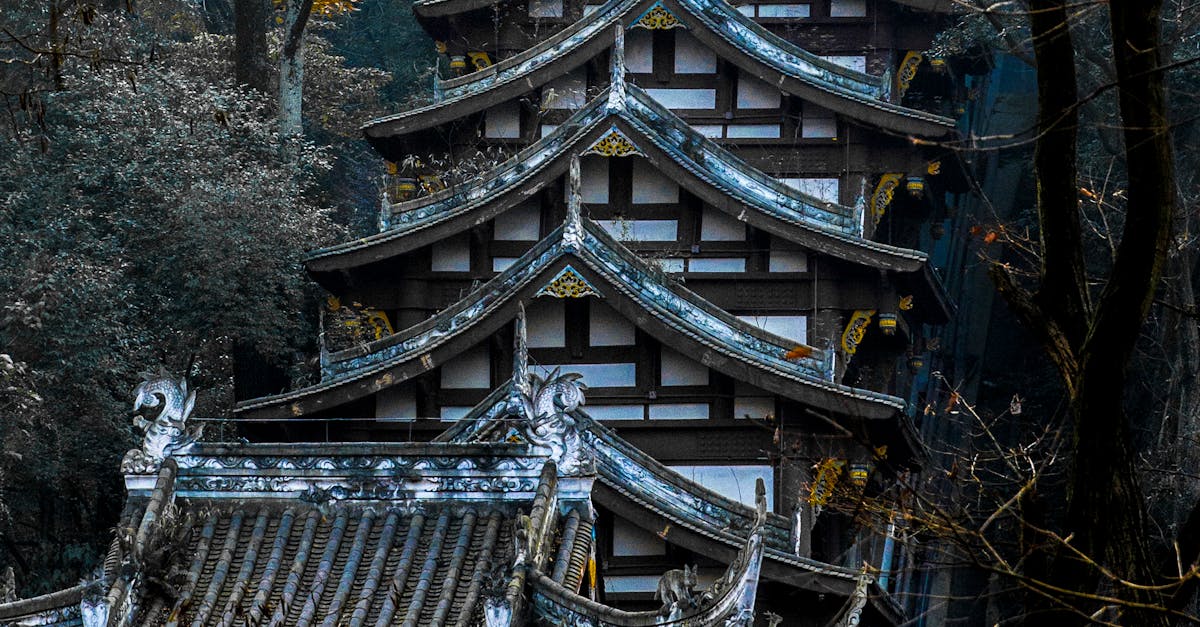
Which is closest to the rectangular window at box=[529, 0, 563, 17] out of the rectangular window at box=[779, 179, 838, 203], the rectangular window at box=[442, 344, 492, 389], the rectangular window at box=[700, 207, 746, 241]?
the rectangular window at box=[779, 179, 838, 203]

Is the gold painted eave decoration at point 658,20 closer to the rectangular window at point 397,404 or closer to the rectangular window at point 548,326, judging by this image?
the rectangular window at point 548,326

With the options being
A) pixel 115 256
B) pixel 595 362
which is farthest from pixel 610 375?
pixel 115 256

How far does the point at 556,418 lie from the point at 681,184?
35.5 feet

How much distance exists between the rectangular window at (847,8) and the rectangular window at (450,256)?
8.58 metres

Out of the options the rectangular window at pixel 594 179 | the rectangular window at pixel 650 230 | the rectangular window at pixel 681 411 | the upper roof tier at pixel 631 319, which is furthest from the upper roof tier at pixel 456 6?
the rectangular window at pixel 681 411

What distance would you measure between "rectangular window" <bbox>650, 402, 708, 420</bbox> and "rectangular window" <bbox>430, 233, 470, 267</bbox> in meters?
4.45

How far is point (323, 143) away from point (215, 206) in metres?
12.7

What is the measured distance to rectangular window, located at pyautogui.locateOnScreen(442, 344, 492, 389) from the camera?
2773 centimetres

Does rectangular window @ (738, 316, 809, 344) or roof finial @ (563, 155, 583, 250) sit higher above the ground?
roof finial @ (563, 155, 583, 250)

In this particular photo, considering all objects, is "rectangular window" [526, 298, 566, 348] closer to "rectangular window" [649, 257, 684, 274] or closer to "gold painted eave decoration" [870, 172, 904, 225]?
"rectangular window" [649, 257, 684, 274]

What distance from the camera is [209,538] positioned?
1875cm

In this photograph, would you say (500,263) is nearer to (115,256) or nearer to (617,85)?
(617,85)

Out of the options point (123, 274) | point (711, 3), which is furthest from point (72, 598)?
point (711, 3)

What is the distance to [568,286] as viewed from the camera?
26.6 metres
